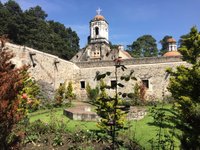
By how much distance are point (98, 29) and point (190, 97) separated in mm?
27937

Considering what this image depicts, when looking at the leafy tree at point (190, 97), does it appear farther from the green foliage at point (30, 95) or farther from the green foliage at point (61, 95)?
the green foliage at point (61, 95)

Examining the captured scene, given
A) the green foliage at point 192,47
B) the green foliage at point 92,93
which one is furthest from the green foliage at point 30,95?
the green foliage at point 192,47

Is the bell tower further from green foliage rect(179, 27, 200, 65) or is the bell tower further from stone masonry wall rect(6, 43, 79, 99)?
green foliage rect(179, 27, 200, 65)

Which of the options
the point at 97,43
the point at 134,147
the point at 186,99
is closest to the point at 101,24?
the point at 97,43

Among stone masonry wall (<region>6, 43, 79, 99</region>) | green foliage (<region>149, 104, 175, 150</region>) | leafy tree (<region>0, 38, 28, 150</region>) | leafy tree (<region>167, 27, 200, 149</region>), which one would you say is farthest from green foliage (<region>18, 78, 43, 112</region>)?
leafy tree (<region>167, 27, 200, 149</region>)

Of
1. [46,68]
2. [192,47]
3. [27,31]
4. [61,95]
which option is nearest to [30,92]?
[61,95]

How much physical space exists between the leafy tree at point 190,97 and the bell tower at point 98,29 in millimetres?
24148

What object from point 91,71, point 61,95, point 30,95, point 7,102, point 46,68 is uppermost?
point 46,68

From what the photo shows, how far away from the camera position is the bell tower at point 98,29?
3641 cm

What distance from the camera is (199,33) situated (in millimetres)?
12469

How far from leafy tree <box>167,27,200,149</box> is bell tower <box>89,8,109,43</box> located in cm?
2415

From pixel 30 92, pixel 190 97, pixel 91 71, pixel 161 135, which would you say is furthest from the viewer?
pixel 91 71

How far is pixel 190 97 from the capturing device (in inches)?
392

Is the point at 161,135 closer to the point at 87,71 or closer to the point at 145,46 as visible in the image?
the point at 87,71
